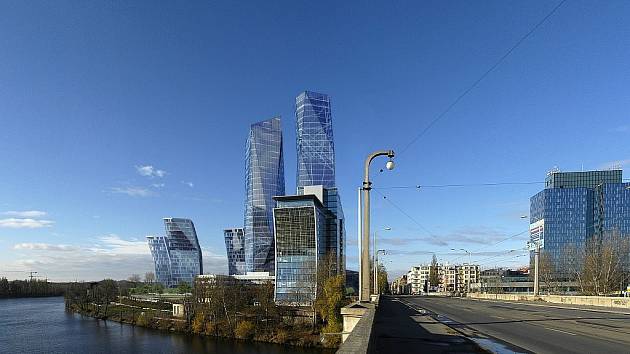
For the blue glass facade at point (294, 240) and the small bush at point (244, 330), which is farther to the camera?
the blue glass facade at point (294, 240)

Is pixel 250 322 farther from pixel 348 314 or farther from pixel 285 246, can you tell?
pixel 348 314

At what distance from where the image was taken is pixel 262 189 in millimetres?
190125

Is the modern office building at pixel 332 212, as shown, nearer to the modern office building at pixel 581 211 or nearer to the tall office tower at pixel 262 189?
the tall office tower at pixel 262 189

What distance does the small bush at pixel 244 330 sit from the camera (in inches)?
3064

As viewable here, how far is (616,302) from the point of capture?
4166 centimetres

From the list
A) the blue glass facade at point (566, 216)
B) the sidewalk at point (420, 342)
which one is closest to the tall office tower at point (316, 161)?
the blue glass facade at point (566, 216)

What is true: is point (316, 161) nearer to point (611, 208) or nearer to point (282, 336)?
point (611, 208)

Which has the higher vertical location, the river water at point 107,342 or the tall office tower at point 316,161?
the tall office tower at point 316,161

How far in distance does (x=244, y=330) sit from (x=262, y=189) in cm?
11427

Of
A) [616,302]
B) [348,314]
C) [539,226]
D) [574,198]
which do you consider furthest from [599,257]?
[574,198]

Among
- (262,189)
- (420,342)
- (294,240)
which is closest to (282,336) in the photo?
(420,342)

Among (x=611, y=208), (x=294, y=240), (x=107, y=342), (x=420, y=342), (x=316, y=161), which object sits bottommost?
(x=107, y=342)

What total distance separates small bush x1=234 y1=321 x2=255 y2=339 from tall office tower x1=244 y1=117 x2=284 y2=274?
363 ft

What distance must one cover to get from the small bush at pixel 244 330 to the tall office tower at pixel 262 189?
110699 mm
